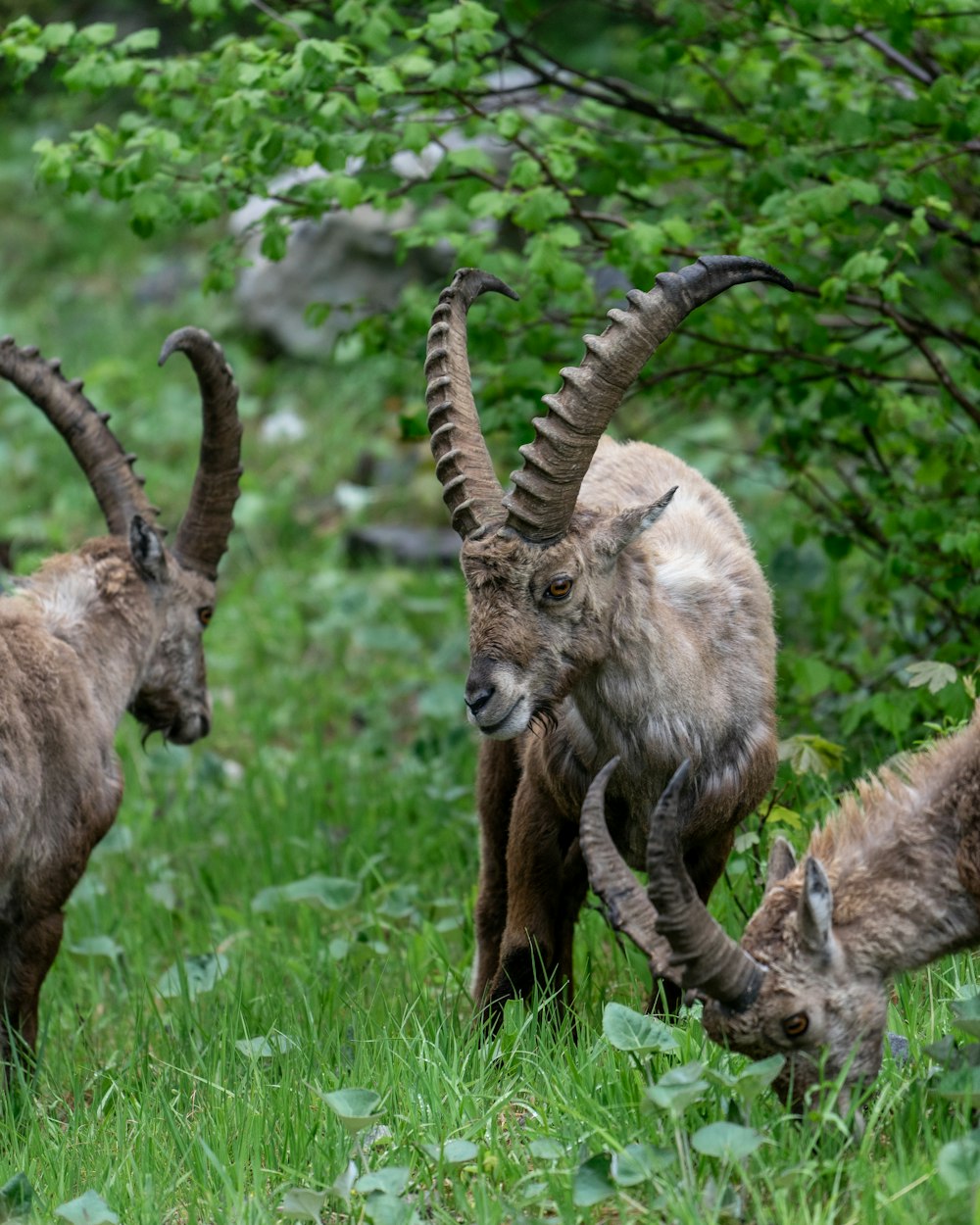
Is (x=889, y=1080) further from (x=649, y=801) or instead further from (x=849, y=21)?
(x=849, y=21)

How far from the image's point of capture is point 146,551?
6.39 metres

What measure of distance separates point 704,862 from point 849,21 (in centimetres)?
320

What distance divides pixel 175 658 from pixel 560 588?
7.87 feet

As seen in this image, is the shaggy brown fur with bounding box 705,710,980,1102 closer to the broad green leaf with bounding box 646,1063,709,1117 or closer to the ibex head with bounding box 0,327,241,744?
the broad green leaf with bounding box 646,1063,709,1117

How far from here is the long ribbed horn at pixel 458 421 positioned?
503 centimetres

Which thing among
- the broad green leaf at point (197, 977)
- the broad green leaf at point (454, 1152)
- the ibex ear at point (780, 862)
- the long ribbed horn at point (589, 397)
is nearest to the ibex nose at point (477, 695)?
the long ribbed horn at point (589, 397)

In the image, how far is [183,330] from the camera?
20.6 feet

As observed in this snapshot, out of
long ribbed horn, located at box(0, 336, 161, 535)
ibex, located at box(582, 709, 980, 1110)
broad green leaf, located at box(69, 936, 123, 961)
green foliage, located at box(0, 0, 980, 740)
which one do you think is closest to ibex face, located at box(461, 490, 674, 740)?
ibex, located at box(582, 709, 980, 1110)

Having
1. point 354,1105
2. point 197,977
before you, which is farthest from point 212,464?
point 354,1105

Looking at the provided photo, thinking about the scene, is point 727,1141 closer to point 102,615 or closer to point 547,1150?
point 547,1150

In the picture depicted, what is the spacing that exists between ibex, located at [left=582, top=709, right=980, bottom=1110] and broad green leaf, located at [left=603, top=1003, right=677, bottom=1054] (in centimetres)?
27

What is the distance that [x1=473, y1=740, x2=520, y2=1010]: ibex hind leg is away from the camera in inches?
238

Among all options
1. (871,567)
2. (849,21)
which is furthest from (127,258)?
(849,21)

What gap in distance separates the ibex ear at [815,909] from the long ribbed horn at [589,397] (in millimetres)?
1388
